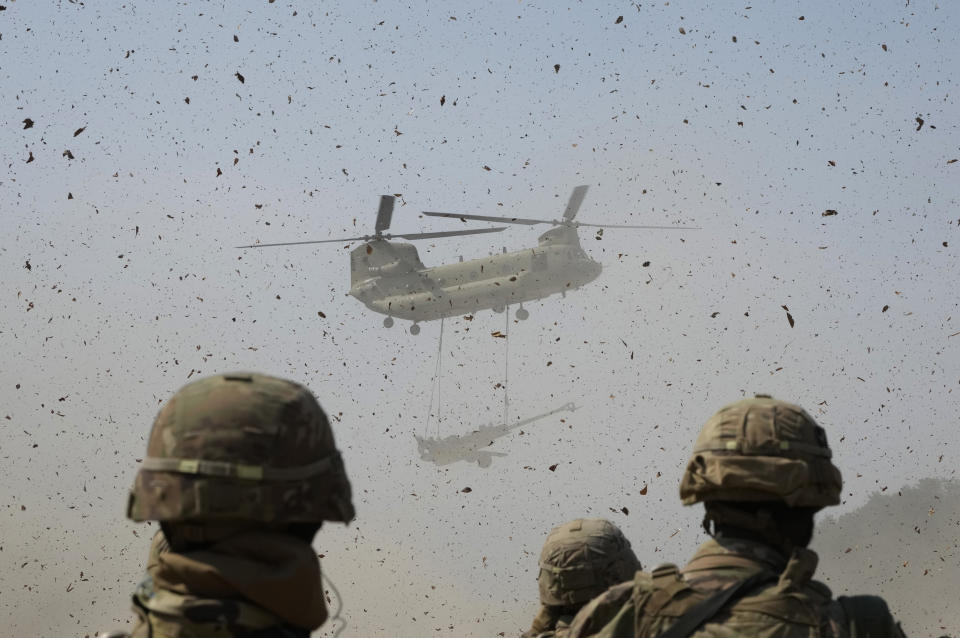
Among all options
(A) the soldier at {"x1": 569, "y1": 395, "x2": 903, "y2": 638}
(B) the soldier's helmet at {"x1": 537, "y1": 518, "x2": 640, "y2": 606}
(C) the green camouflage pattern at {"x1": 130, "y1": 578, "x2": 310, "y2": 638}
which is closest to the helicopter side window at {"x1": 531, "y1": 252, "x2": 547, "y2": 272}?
(B) the soldier's helmet at {"x1": 537, "y1": 518, "x2": 640, "y2": 606}

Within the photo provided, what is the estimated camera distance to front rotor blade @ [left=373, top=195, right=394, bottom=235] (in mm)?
50844

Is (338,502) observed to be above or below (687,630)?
above

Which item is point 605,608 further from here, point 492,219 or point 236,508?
point 492,219

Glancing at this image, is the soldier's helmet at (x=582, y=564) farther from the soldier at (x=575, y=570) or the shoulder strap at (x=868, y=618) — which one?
the shoulder strap at (x=868, y=618)

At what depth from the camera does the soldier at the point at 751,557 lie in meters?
4.12

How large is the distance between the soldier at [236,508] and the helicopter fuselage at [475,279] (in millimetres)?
39496

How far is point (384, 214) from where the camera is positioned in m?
51.5

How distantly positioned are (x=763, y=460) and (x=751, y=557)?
386mm

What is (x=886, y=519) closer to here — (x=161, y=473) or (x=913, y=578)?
(x=913, y=578)

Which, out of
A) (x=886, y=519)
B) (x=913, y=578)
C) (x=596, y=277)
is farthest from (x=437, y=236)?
(x=886, y=519)

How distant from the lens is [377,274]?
161 ft

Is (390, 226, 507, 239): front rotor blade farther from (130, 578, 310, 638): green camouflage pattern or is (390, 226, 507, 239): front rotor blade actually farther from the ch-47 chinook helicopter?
(130, 578, 310, 638): green camouflage pattern

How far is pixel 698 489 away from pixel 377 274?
147 feet

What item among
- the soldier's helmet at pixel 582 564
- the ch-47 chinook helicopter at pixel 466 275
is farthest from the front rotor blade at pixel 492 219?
the soldier's helmet at pixel 582 564
